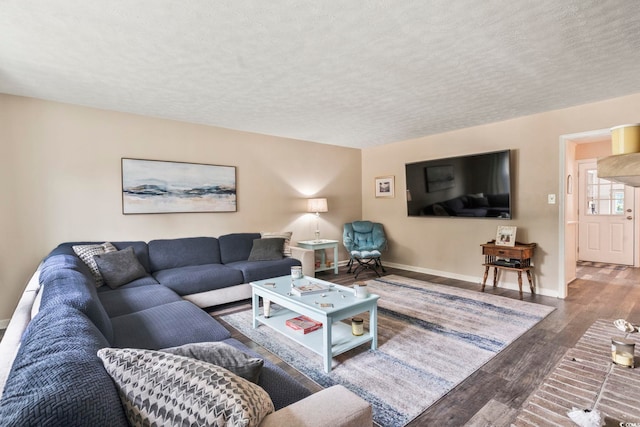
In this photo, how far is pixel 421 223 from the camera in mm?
5426

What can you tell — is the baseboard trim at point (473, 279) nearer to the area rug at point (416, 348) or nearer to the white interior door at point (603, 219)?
the area rug at point (416, 348)

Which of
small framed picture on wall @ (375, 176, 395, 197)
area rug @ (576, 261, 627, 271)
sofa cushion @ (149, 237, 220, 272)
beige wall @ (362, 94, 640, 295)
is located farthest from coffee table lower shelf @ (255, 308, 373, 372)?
area rug @ (576, 261, 627, 271)

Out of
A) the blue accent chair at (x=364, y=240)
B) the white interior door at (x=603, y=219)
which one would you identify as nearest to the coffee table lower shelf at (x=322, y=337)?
the blue accent chair at (x=364, y=240)

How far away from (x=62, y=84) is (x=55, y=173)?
1026mm

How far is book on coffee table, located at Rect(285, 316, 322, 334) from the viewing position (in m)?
2.62

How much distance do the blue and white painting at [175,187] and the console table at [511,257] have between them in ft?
12.0

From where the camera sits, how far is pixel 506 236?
4242mm

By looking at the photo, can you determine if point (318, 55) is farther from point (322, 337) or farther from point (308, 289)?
point (322, 337)

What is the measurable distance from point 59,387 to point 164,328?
141 centimetres

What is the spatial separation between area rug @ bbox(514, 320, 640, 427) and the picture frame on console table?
10.1ft

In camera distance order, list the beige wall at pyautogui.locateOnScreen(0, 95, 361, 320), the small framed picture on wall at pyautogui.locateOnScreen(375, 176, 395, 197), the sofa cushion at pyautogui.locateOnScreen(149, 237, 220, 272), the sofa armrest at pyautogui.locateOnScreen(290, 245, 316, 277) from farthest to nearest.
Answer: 1. the small framed picture on wall at pyautogui.locateOnScreen(375, 176, 395, 197)
2. the sofa armrest at pyautogui.locateOnScreen(290, 245, 316, 277)
3. the sofa cushion at pyautogui.locateOnScreen(149, 237, 220, 272)
4. the beige wall at pyautogui.locateOnScreen(0, 95, 361, 320)

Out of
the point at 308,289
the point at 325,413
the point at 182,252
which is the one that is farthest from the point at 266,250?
the point at 325,413

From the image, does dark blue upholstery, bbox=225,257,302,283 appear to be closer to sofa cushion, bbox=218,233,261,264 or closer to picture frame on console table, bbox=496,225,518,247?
sofa cushion, bbox=218,233,261,264

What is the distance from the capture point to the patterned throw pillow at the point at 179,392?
78cm
